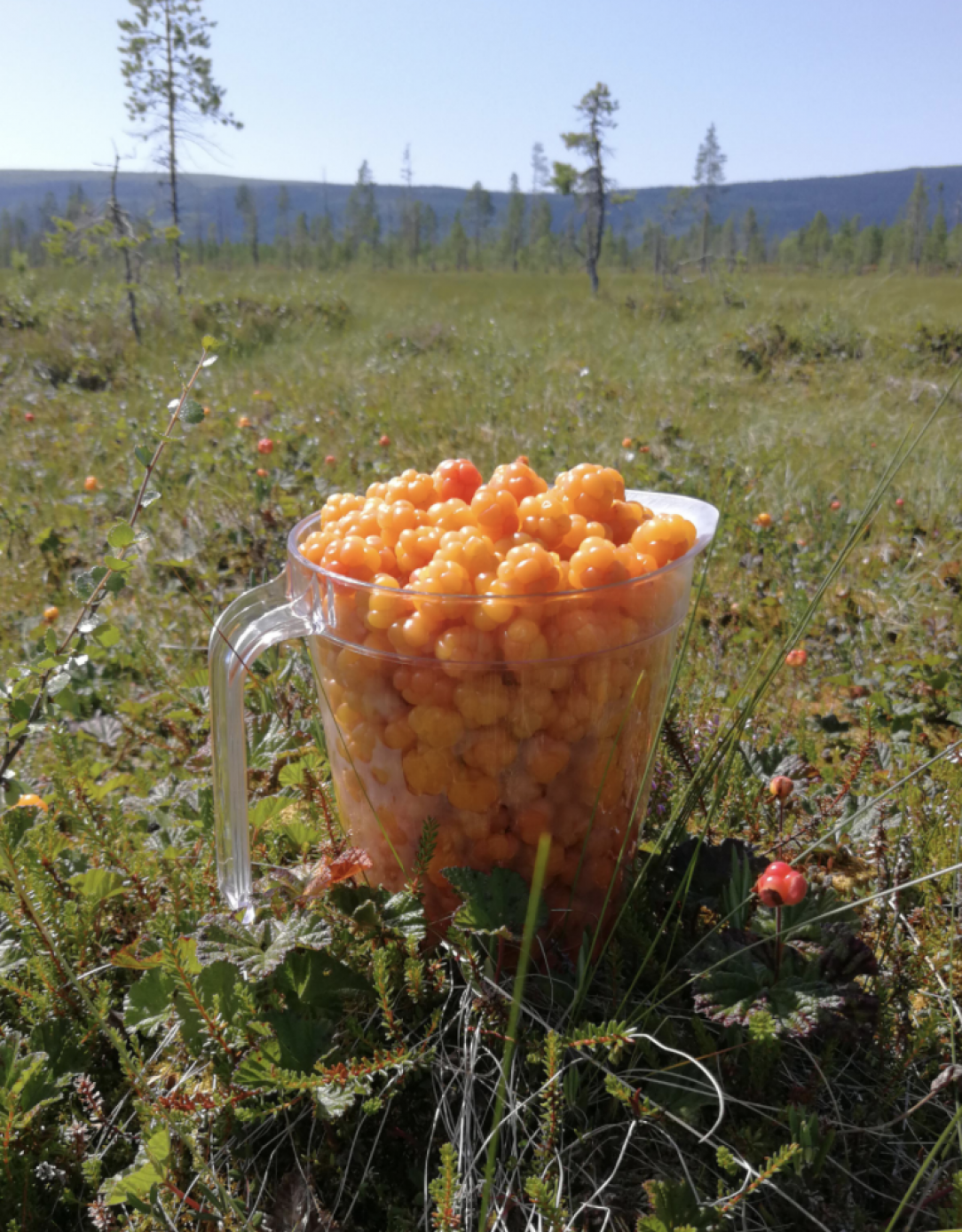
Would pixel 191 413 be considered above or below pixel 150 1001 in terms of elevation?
above

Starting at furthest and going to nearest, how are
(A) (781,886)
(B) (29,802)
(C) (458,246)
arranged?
(C) (458,246) < (B) (29,802) < (A) (781,886)

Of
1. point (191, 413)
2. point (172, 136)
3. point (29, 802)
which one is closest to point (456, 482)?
point (191, 413)

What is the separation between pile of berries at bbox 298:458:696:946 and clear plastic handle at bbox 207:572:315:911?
66mm

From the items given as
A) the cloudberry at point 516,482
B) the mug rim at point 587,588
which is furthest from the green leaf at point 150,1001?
the cloudberry at point 516,482

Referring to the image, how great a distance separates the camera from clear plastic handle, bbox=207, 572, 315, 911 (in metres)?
1.13

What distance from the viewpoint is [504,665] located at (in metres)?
0.98

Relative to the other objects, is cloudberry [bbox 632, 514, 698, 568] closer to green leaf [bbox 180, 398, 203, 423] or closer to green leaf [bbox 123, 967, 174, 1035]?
green leaf [bbox 180, 398, 203, 423]

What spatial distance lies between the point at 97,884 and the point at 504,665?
0.80m

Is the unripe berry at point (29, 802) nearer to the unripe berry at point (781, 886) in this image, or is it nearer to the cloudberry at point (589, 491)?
the cloudberry at point (589, 491)

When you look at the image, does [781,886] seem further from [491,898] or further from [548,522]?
[548,522]

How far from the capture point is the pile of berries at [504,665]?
0.98 m

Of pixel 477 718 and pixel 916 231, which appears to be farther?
pixel 916 231

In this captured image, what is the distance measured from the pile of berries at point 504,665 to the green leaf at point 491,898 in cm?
5

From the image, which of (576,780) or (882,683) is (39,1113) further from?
(882,683)
